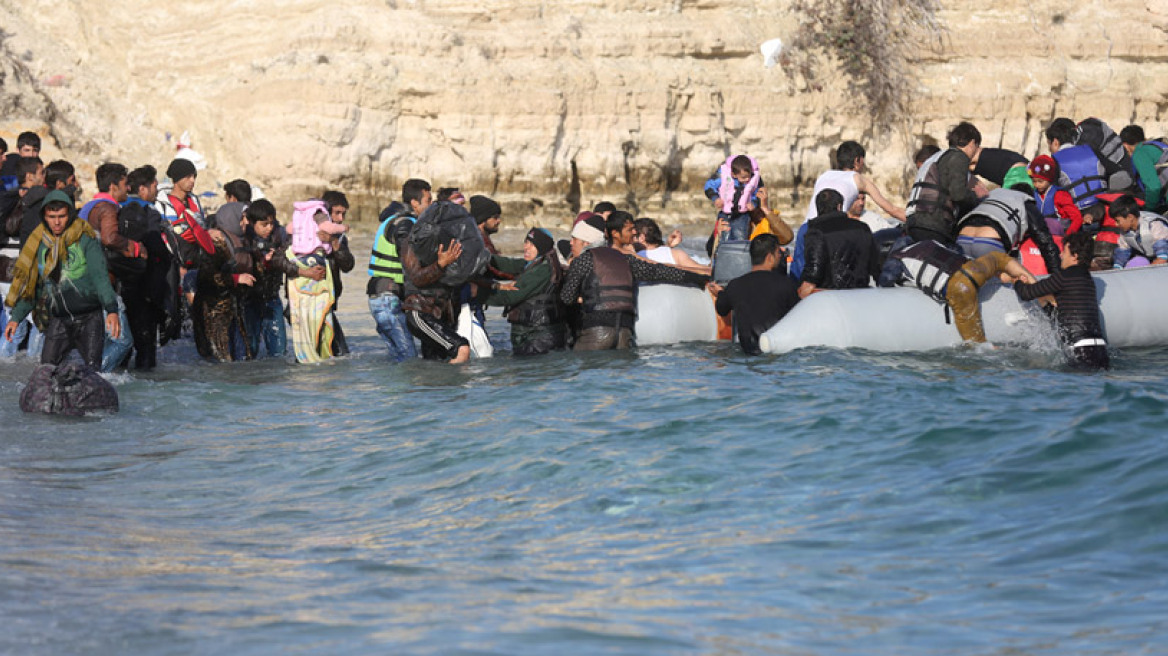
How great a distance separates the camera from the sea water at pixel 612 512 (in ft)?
15.8

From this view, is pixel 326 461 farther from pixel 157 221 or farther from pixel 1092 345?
pixel 1092 345

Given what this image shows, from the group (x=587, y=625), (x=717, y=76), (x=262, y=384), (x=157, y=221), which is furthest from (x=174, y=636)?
(x=717, y=76)

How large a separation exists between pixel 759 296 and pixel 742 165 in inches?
64.8

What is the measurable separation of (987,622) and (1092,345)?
5073 millimetres

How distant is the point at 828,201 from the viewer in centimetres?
1059

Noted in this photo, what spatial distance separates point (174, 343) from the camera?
40.1 ft

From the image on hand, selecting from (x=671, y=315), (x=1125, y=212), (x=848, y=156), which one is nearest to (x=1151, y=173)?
(x=1125, y=212)

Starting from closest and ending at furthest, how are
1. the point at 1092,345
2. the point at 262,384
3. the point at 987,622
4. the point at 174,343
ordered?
1. the point at 987,622
2. the point at 1092,345
3. the point at 262,384
4. the point at 174,343

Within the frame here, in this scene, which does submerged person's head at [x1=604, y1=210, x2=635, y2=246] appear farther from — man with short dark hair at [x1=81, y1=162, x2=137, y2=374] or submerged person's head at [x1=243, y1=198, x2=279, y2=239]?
man with short dark hair at [x1=81, y1=162, x2=137, y2=374]

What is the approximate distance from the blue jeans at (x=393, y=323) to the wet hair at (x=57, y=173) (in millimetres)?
2761

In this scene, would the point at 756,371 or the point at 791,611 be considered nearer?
the point at 791,611

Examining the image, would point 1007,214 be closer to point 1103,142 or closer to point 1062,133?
point 1062,133

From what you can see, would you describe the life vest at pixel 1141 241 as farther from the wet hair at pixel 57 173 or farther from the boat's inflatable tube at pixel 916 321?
the wet hair at pixel 57 173

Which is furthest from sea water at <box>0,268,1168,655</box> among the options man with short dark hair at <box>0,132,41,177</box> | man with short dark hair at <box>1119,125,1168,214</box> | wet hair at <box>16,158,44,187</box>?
man with short dark hair at <box>1119,125,1168,214</box>
